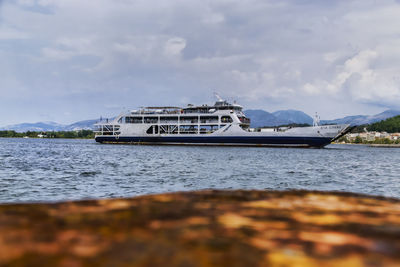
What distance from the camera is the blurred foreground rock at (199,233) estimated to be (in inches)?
65.8

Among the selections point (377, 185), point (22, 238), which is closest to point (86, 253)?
point (22, 238)

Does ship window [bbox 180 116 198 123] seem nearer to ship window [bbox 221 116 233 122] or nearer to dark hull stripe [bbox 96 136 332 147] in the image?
dark hull stripe [bbox 96 136 332 147]

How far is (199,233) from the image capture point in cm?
205

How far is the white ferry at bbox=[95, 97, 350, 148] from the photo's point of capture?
5575 centimetres

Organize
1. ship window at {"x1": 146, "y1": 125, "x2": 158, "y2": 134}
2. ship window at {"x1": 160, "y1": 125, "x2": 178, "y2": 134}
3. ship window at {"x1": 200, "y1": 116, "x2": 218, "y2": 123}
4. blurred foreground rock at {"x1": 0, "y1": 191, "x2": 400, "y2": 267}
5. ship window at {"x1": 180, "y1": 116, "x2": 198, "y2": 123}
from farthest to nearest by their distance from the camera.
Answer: ship window at {"x1": 146, "y1": 125, "x2": 158, "y2": 134} < ship window at {"x1": 160, "y1": 125, "x2": 178, "y2": 134} < ship window at {"x1": 180, "y1": 116, "x2": 198, "y2": 123} < ship window at {"x1": 200, "y1": 116, "x2": 218, "y2": 123} < blurred foreground rock at {"x1": 0, "y1": 191, "x2": 400, "y2": 267}

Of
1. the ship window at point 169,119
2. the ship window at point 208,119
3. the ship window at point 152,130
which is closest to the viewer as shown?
the ship window at point 208,119

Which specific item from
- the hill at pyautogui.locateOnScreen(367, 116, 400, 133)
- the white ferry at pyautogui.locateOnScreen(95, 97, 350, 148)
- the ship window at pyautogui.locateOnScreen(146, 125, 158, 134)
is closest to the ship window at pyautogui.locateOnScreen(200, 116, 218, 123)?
the white ferry at pyautogui.locateOnScreen(95, 97, 350, 148)

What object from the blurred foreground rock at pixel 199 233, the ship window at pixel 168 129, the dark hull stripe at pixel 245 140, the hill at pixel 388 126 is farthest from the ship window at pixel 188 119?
the hill at pixel 388 126

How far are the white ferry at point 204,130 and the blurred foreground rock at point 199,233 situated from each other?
54.2 meters

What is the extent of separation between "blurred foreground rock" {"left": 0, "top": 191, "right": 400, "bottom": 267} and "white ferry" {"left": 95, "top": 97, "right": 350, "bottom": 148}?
5417 centimetres

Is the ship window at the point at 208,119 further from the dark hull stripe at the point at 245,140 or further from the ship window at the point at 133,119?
the ship window at the point at 133,119

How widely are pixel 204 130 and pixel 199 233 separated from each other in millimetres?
66219

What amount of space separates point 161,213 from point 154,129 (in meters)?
69.3

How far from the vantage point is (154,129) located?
71.2 m
